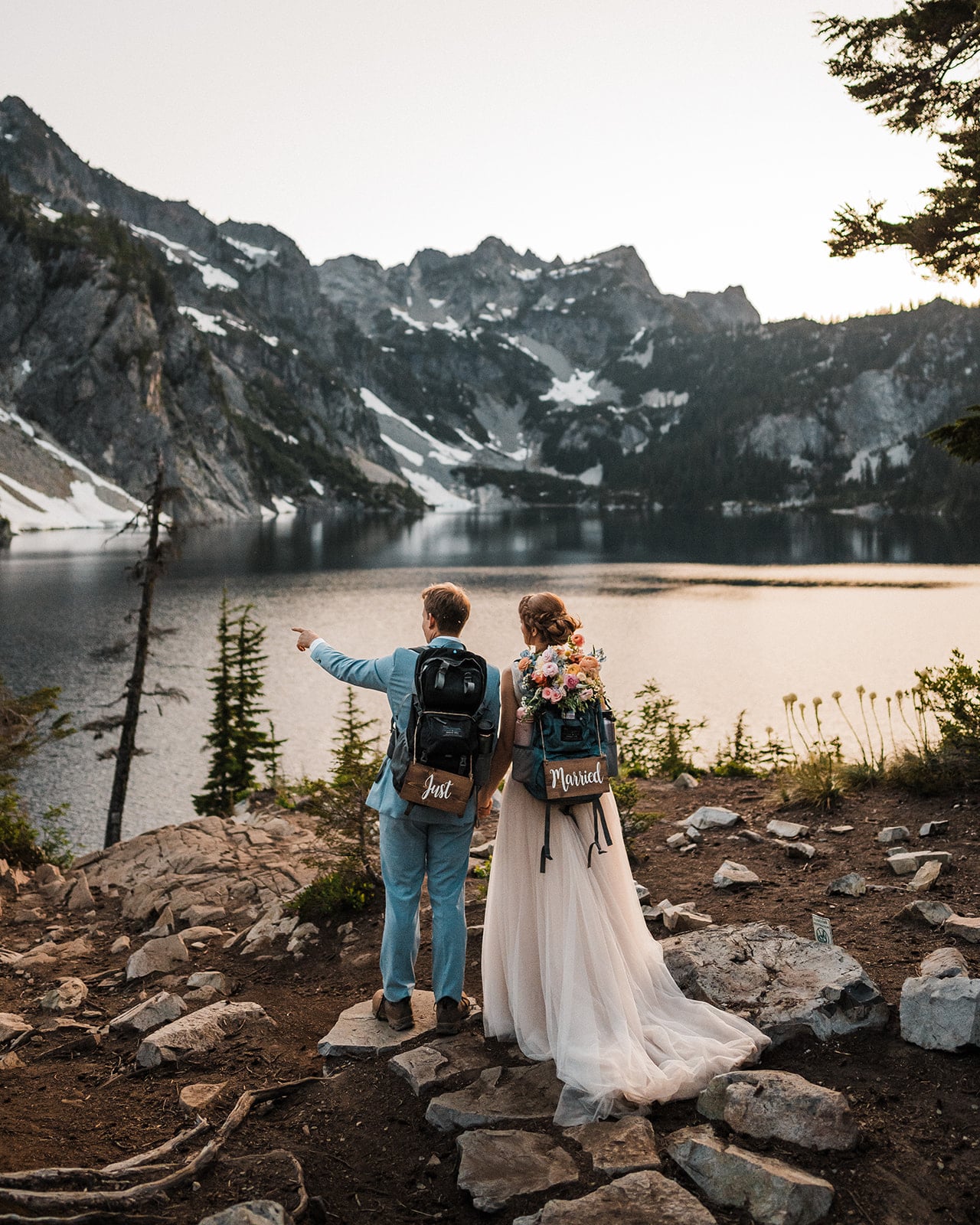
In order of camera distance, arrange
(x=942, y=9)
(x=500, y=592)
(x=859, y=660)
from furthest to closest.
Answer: (x=500, y=592) < (x=859, y=660) < (x=942, y=9)

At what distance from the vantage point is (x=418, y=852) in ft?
18.0

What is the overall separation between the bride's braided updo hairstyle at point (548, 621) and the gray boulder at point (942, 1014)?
262 cm

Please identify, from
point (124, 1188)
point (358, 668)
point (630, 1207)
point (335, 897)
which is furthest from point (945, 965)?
point (335, 897)

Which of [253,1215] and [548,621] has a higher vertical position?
[548,621]

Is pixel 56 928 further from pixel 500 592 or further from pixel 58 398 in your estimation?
pixel 58 398

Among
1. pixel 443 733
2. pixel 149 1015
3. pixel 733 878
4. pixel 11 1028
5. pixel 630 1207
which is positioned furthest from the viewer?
pixel 733 878

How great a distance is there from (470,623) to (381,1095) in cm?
A: 4238

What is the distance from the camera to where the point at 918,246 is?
30.9 ft

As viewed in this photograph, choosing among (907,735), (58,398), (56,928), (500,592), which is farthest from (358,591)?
(58,398)

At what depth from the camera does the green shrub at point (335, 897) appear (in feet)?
27.3

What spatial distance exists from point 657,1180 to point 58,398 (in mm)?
172154

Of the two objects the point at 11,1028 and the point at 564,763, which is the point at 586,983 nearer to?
the point at 564,763

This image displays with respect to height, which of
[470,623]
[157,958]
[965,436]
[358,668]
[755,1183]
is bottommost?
[157,958]

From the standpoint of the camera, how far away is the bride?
463 centimetres
